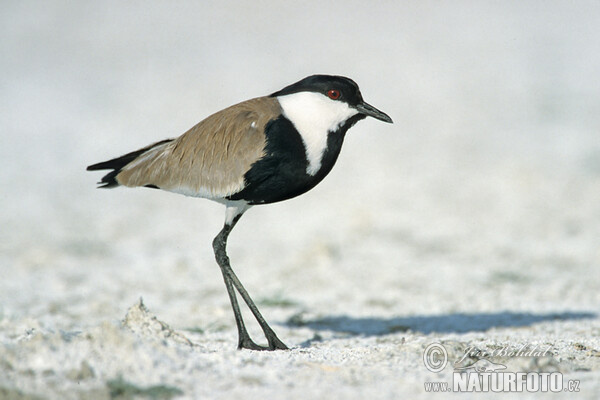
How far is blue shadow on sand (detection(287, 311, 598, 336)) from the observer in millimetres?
6676

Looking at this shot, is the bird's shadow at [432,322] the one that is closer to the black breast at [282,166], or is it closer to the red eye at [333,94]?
the black breast at [282,166]

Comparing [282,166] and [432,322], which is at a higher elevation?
[282,166]

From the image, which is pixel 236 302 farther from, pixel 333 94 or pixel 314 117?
pixel 333 94

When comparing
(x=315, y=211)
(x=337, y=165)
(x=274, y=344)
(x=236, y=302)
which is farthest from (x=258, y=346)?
(x=337, y=165)

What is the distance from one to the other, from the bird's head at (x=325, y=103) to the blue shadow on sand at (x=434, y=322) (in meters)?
2.09

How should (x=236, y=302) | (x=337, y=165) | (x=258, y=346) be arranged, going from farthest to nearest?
(x=337, y=165)
(x=236, y=302)
(x=258, y=346)

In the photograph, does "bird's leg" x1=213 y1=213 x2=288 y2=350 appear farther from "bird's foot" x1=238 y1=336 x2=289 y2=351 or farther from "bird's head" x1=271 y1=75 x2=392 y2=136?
"bird's head" x1=271 y1=75 x2=392 y2=136

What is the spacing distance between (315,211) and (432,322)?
4.34 metres

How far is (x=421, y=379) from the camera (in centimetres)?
403

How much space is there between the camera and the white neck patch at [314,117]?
514 cm

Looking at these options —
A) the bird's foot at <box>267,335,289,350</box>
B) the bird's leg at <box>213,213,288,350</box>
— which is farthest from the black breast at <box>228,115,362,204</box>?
the bird's foot at <box>267,335,289,350</box>

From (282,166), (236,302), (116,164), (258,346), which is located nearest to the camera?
(282,166)

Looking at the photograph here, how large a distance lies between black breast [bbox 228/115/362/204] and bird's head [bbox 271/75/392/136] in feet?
0.32

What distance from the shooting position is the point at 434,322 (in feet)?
22.9
